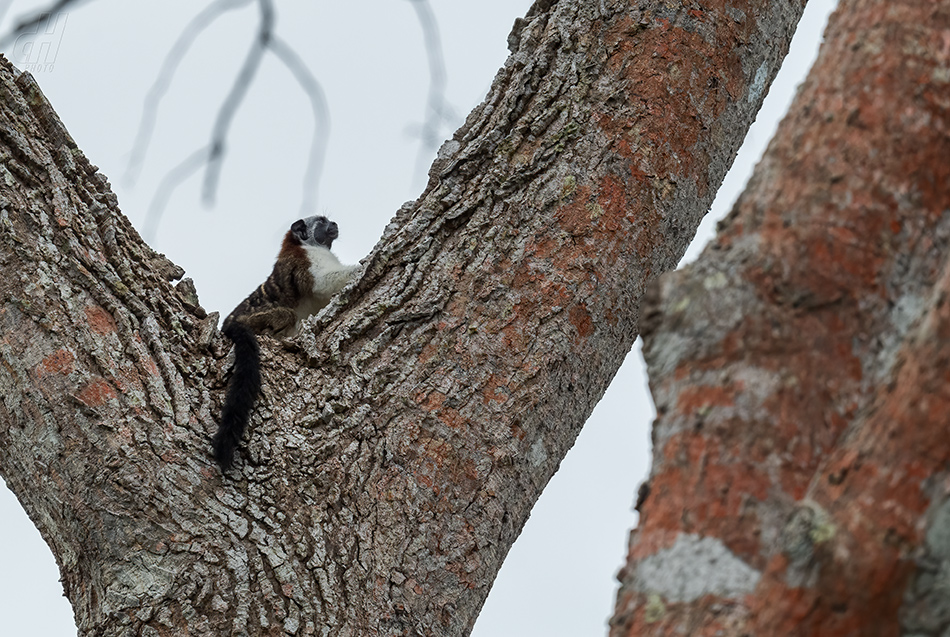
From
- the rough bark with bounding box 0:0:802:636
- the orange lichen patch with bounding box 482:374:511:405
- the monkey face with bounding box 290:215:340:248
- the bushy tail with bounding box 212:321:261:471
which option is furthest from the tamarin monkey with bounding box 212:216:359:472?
the orange lichen patch with bounding box 482:374:511:405

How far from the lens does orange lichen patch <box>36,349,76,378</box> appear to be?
2.24 m

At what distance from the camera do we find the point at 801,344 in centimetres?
113

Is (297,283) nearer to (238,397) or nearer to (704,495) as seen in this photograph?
(238,397)

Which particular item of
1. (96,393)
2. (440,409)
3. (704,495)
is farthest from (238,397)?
(704,495)

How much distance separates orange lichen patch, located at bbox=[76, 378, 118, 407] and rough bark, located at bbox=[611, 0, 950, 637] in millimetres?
1488

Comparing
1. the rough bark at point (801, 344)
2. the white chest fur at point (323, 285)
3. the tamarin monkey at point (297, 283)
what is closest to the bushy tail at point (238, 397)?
the tamarin monkey at point (297, 283)

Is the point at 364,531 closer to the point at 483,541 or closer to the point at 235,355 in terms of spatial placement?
the point at 483,541

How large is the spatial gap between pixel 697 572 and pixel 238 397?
5.20 ft

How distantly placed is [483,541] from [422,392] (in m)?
0.40

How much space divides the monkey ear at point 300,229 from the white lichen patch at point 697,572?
561 centimetres

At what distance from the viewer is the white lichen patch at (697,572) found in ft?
3.53

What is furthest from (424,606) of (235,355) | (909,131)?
(909,131)

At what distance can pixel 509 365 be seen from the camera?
2447mm

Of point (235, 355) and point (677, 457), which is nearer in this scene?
point (677, 457)
